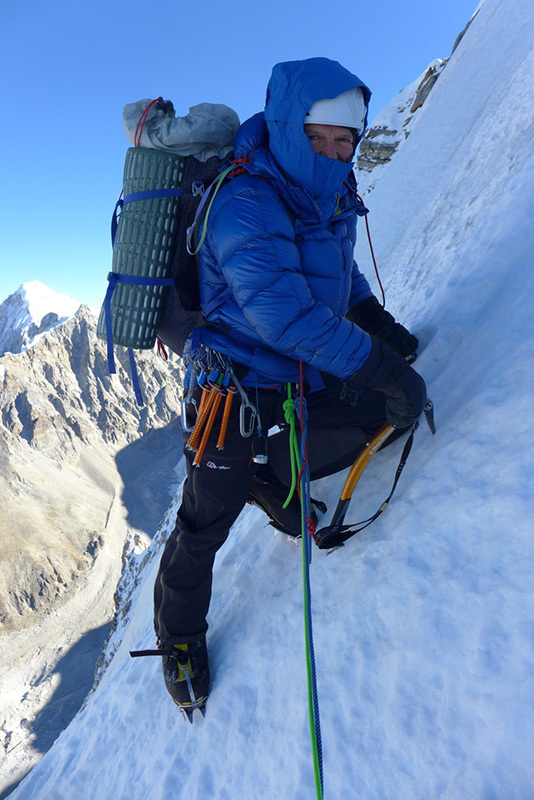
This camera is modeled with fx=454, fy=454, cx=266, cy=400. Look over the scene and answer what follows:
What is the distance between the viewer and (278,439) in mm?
3648

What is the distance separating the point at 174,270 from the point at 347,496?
6.72 feet

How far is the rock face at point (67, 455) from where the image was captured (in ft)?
274

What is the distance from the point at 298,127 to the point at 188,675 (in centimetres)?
374

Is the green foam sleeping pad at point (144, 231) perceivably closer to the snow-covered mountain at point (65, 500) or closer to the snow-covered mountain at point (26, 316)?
the snow-covered mountain at point (65, 500)

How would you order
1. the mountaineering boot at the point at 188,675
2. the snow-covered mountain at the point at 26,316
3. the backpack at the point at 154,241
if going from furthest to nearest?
the snow-covered mountain at the point at 26,316
the mountaineering boot at the point at 188,675
the backpack at the point at 154,241

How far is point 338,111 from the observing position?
98.0 inches

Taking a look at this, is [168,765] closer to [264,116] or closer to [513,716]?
[513,716]

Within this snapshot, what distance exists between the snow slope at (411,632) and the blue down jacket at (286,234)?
38.6 inches

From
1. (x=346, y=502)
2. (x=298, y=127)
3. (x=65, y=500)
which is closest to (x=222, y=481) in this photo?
(x=346, y=502)

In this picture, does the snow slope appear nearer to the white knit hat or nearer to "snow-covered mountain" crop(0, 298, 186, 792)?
the white knit hat

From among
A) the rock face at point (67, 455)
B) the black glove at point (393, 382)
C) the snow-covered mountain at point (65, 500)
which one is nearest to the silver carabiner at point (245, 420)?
the black glove at point (393, 382)

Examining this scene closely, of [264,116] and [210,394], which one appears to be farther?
[210,394]

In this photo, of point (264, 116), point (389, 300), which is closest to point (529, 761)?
point (264, 116)

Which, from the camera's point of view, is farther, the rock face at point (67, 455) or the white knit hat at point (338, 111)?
the rock face at point (67, 455)
